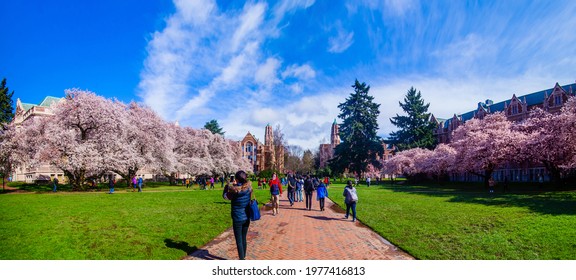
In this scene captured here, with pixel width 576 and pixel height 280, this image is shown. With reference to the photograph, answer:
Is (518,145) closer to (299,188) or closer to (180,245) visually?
(299,188)

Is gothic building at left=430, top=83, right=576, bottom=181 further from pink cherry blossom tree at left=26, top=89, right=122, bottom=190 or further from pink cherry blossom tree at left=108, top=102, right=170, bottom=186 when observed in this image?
pink cherry blossom tree at left=26, top=89, right=122, bottom=190

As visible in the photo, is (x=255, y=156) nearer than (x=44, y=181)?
No

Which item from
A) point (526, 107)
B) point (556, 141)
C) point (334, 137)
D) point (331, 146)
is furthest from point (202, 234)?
point (334, 137)

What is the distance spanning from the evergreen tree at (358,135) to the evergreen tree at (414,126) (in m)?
5.24

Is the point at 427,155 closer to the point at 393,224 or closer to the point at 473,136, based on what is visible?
the point at 473,136

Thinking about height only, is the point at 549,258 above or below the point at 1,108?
below

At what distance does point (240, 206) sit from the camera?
6.86 m

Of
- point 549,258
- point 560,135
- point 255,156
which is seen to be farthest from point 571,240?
point 255,156

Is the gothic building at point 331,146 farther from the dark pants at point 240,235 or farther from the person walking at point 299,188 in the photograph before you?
the dark pants at point 240,235

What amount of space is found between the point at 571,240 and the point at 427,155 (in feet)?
144

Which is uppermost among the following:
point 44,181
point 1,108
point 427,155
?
point 1,108

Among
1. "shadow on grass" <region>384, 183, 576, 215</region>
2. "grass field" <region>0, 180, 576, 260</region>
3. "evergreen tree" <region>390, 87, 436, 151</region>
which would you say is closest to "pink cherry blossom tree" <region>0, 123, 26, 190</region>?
"grass field" <region>0, 180, 576, 260</region>
